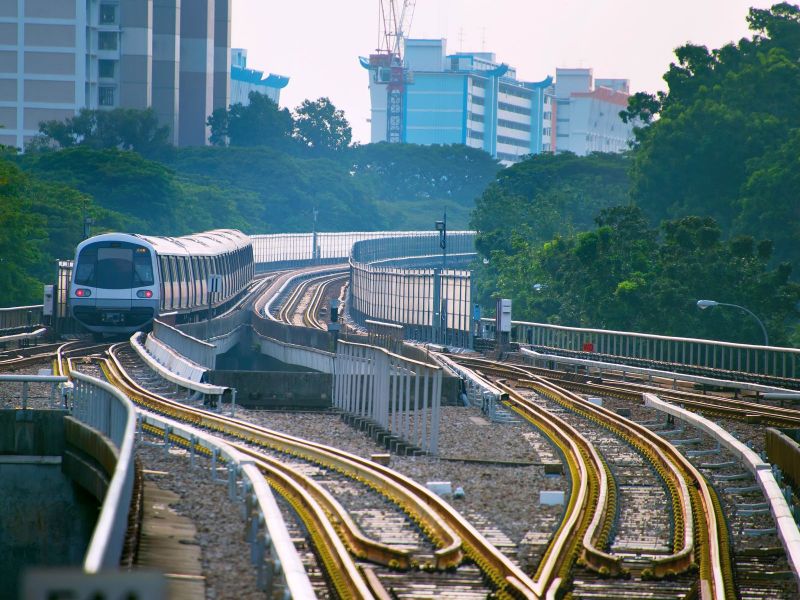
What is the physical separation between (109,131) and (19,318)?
76895mm

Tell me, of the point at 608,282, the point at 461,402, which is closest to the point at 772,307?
A: the point at 608,282

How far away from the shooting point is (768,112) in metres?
74.4

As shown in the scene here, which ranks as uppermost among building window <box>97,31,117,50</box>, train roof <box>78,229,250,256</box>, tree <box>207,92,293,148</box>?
building window <box>97,31,117,50</box>

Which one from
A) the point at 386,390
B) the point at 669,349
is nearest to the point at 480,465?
the point at 386,390

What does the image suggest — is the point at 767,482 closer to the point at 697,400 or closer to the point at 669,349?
the point at 697,400

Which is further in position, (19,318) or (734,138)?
(734,138)

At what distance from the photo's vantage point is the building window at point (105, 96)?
411ft

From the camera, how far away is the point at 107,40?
123 m

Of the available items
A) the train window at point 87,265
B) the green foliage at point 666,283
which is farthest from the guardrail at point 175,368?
the green foliage at point 666,283

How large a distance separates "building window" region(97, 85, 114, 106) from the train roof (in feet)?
201

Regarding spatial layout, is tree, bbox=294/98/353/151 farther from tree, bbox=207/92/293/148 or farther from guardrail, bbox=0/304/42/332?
guardrail, bbox=0/304/42/332

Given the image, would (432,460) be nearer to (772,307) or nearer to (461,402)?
(461,402)

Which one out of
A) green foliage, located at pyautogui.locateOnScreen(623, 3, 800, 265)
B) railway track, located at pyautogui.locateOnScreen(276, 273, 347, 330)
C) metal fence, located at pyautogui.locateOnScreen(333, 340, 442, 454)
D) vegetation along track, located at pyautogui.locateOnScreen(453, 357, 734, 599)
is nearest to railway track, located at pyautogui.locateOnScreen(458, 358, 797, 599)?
vegetation along track, located at pyautogui.locateOnScreen(453, 357, 734, 599)

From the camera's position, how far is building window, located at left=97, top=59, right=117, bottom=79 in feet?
408
